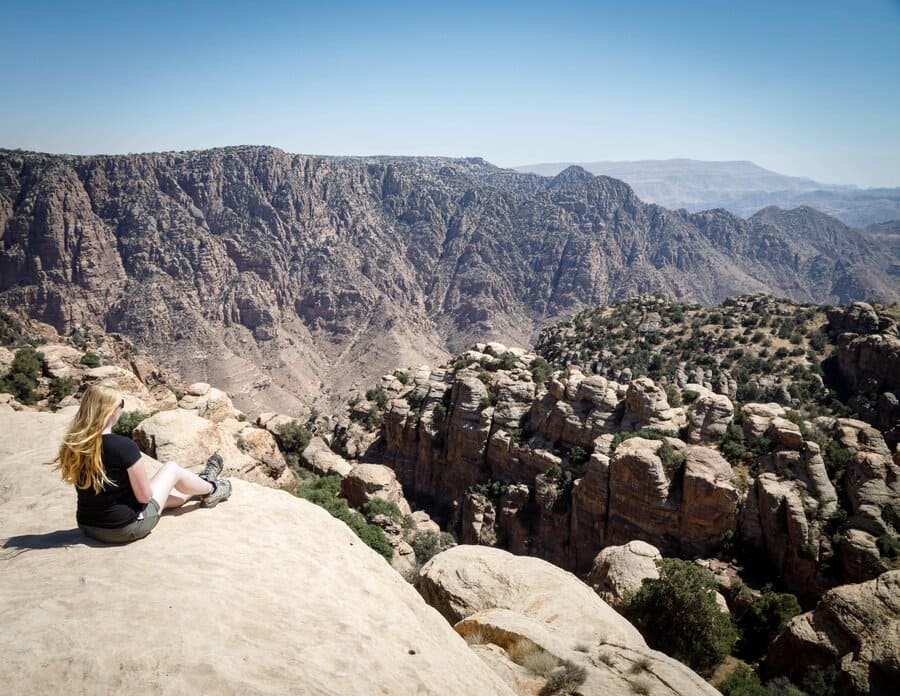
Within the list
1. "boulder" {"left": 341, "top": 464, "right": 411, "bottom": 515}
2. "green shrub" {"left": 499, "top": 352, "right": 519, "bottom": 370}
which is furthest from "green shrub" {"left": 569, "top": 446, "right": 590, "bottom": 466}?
"green shrub" {"left": 499, "top": 352, "right": 519, "bottom": 370}

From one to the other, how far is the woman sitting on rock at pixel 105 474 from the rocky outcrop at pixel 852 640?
17485mm

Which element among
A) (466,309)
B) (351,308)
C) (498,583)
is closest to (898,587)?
(498,583)

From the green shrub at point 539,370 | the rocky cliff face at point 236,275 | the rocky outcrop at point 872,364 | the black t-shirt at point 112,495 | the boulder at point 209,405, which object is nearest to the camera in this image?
the black t-shirt at point 112,495

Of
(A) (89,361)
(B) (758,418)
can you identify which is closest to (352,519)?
(B) (758,418)

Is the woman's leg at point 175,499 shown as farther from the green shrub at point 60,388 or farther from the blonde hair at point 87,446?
the green shrub at point 60,388

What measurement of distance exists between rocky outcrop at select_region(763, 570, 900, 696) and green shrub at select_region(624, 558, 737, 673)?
72.0 inches

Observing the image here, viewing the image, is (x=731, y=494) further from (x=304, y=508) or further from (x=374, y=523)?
(x=304, y=508)

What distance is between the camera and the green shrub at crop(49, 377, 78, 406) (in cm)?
2920

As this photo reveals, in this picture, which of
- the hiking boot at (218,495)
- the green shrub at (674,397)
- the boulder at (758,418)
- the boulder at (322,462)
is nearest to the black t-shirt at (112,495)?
the hiking boot at (218,495)

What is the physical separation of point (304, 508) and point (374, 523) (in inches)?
741

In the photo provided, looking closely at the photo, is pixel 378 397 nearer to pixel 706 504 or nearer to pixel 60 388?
pixel 60 388

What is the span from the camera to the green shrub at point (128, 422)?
68.3 ft

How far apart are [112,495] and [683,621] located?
17276 mm

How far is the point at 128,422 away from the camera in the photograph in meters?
21.4
